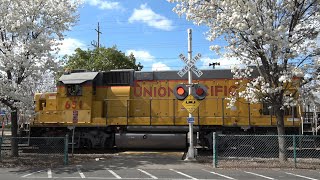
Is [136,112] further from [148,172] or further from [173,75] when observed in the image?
[148,172]

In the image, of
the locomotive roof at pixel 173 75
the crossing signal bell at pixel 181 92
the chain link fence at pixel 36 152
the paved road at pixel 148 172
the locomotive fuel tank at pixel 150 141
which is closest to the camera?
the paved road at pixel 148 172

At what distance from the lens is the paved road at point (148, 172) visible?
11891 millimetres

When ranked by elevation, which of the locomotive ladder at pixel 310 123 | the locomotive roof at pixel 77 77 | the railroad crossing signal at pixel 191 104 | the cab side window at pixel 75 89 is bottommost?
the locomotive ladder at pixel 310 123

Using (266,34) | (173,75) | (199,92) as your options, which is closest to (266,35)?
(266,34)

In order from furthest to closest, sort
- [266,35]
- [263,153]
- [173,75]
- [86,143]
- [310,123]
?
[86,143] < [173,75] < [310,123] < [263,153] < [266,35]

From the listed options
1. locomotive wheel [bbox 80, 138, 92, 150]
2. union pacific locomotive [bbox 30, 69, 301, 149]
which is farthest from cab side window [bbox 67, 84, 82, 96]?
locomotive wheel [bbox 80, 138, 92, 150]

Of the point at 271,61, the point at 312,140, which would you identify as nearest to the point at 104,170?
the point at 271,61

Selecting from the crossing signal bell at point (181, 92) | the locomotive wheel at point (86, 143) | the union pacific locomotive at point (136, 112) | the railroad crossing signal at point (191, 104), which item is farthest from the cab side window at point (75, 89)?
the railroad crossing signal at point (191, 104)

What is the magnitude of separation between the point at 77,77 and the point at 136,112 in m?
3.71

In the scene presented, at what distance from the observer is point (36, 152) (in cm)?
1892

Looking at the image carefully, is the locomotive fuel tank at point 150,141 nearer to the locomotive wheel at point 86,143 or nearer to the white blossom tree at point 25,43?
the locomotive wheel at point 86,143

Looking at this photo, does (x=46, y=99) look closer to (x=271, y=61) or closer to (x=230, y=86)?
(x=230, y=86)

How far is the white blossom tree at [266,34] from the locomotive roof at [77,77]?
287 inches

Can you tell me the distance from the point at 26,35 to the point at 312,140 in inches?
530
